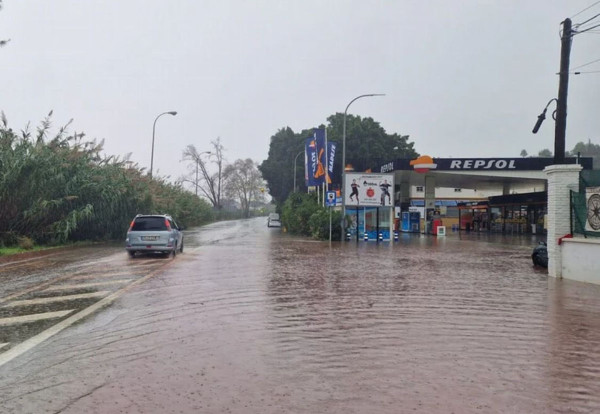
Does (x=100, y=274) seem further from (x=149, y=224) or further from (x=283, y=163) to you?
(x=283, y=163)

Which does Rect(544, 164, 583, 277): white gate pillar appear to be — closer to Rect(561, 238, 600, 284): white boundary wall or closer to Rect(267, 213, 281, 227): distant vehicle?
Rect(561, 238, 600, 284): white boundary wall

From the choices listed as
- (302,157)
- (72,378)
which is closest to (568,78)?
(72,378)

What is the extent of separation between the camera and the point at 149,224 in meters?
20.5

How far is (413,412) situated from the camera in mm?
4594

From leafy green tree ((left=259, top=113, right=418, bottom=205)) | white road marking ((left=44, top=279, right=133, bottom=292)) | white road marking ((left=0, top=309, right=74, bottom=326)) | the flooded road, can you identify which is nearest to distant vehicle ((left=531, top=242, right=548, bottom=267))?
the flooded road

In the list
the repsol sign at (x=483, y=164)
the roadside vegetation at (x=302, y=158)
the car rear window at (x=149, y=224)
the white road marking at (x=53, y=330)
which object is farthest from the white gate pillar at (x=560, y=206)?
the repsol sign at (x=483, y=164)

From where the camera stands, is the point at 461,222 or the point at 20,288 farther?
the point at 461,222

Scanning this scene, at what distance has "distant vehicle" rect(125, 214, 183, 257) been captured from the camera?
2000 centimetres

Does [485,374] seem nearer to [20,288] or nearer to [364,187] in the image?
[20,288]

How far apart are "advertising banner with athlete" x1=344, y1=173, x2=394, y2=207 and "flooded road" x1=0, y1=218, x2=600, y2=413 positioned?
1975 centimetres

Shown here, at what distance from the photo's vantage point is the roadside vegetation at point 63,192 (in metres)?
22.3

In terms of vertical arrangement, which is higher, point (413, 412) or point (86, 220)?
point (86, 220)

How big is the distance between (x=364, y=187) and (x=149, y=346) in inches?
1066

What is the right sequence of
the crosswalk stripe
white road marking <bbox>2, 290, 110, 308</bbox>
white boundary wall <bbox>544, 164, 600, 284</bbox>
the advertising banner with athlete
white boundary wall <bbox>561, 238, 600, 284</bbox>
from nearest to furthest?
1. white road marking <bbox>2, 290, 110, 308</bbox>
2. white boundary wall <bbox>561, 238, 600, 284</bbox>
3. the crosswalk stripe
4. white boundary wall <bbox>544, 164, 600, 284</bbox>
5. the advertising banner with athlete
